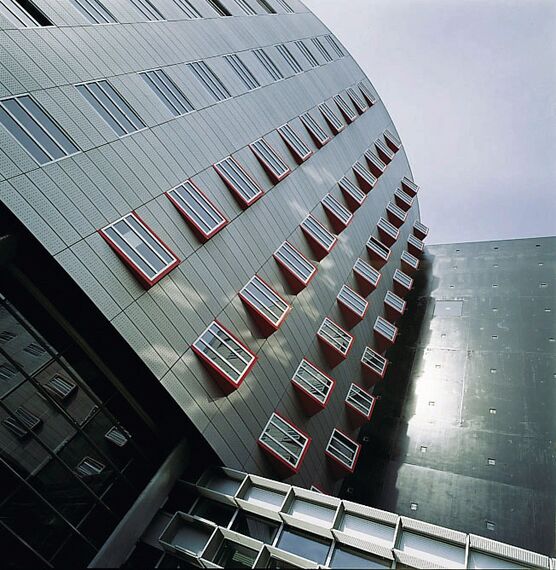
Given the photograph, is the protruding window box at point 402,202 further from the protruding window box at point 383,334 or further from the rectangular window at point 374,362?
the rectangular window at point 374,362

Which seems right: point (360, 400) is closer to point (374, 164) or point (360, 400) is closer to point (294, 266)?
point (294, 266)

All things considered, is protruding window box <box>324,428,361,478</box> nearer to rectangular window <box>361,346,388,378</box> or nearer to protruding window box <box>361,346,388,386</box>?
protruding window box <box>361,346,388,386</box>

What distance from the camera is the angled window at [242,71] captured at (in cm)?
3111

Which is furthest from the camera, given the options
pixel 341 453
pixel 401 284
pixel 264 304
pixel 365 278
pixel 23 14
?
pixel 401 284

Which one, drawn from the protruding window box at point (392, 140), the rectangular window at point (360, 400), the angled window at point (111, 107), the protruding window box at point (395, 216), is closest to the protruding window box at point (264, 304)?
the angled window at point (111, 107)

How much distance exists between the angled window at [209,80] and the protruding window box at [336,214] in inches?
401

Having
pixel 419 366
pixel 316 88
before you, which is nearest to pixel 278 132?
pixel 316 88

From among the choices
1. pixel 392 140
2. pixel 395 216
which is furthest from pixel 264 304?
pixel 392 140

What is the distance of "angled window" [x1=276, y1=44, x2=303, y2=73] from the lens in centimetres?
3891

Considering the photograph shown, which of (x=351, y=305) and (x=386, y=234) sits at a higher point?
(x=386, y=234)

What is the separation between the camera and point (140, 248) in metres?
17.3

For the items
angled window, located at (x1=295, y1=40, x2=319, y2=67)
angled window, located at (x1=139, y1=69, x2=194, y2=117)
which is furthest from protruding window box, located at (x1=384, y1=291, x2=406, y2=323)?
angled window, located at (x1=295, y1=40, x2=319, y2=67)

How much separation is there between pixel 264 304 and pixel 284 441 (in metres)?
6.89

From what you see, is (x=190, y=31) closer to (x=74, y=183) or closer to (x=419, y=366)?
(x=74, y=183)
